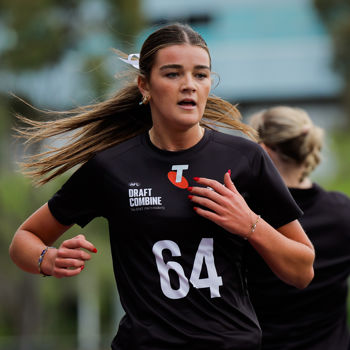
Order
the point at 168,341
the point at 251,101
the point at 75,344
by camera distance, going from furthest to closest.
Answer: the point at 251,101 < the point at 75,344 < the point at 168,341

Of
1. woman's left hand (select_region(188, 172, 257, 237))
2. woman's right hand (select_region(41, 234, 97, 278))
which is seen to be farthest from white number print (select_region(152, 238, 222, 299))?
woman's right hand (select_region(41, 234, 97, 278))

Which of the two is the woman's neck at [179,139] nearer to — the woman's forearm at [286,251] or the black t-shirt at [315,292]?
the woman's forearm at [286,251]

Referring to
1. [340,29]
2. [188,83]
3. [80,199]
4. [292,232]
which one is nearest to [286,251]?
[292,232]

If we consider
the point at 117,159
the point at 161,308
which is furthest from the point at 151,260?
the point at 117,159

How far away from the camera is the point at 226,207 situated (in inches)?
129

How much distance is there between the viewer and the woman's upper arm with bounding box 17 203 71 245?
377cm

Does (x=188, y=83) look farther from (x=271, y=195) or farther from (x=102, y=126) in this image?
(x=102, y=126)

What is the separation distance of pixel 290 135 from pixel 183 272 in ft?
5.49

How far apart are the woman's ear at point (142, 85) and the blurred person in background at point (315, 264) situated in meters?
1.17

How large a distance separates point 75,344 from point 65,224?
47.9ft

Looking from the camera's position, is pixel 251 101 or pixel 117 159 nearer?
pixel 117 159

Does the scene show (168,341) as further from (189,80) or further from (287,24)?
(287,24)

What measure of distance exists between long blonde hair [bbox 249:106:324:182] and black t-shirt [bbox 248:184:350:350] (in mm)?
208

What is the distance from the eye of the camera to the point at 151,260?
11.1ft
